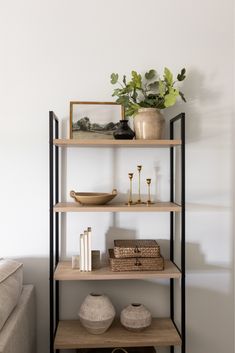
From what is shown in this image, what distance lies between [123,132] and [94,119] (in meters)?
0.24

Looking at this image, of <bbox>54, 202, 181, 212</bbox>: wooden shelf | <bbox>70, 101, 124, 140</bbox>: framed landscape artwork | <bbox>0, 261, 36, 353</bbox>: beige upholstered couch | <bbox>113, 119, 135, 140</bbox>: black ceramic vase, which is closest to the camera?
<bbox>0, 261, 36, 353</bbox>: beige upholstered couch

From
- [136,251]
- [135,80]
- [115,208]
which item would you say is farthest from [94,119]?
[136,251]

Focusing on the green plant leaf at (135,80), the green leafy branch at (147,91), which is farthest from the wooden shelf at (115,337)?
the green plant leaf at (135,80)

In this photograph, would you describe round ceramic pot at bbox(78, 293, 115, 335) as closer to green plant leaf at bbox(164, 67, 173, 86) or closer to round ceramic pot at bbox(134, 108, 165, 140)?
round ceramic pot at bbox(134, 108, 165, 140)

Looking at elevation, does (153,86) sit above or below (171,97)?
above

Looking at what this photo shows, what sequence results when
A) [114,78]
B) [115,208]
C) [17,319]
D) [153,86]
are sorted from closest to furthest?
1. [17,319]
2. [115,208]
3. [114,78]
4. [153,86]

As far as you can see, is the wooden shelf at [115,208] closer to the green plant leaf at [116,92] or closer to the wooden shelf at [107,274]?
the wooden shelf at [107,274]

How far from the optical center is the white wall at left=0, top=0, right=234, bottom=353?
2.00 meters

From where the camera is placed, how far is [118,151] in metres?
2.04

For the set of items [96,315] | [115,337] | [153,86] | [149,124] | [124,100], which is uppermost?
[153,86]

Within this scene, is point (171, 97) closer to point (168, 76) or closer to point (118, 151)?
point (168, 76)

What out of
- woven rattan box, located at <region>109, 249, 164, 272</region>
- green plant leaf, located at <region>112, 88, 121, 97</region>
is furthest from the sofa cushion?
green plant leaf, located at <region>112, 88, 121, 97</region>

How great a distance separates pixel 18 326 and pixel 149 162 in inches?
42.3

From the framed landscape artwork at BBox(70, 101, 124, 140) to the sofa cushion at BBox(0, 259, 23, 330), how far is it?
743 mm
